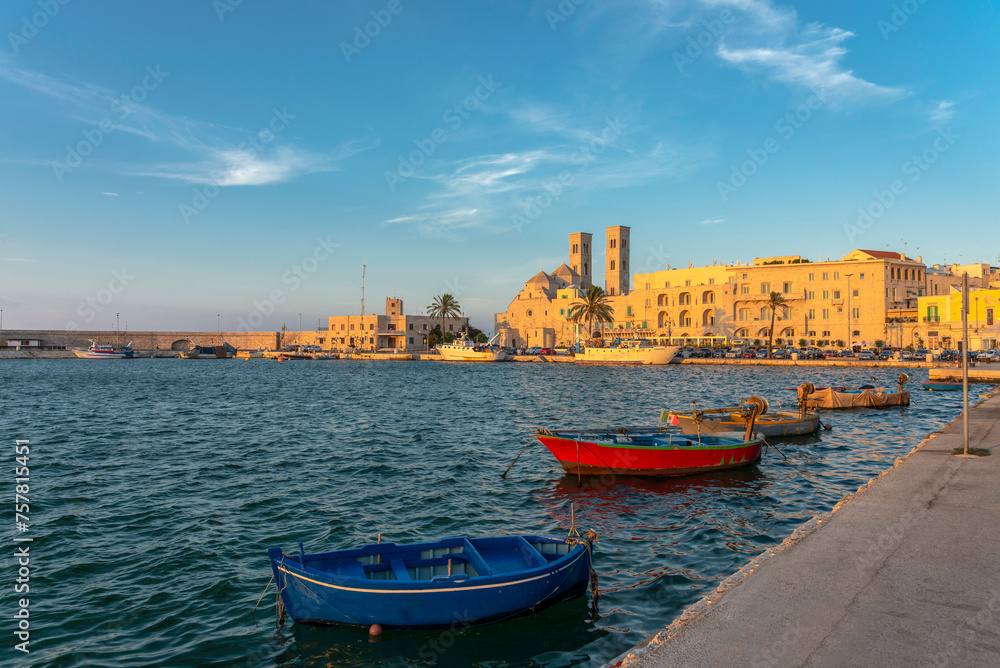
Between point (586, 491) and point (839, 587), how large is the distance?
33.2 feet

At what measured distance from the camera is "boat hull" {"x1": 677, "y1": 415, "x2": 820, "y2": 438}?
2341cm

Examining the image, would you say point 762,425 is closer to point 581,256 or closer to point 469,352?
point 469,352

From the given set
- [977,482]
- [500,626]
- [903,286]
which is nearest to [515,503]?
[500,626]

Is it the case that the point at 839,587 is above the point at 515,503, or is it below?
above

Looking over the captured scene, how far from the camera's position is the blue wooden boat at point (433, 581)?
309 inches

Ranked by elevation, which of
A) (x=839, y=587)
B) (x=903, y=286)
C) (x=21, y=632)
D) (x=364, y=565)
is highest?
(x=903, y=286)

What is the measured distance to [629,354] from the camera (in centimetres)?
9875

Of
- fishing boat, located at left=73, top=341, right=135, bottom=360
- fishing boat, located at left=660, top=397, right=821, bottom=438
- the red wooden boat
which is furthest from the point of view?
fishing boat, located at left=73, top=341, right=135, bottom=360

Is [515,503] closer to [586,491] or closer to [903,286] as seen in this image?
[586,491]

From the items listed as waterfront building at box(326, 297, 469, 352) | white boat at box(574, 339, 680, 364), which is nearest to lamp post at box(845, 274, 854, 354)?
white boat at box(574, 339, 680, 364)

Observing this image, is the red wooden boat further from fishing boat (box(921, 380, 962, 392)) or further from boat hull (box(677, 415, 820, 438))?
fishing boat (box(921, 380, 962, 392))

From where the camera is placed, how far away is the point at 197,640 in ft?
27.1

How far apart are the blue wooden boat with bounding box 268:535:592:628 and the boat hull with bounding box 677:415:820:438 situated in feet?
50.3

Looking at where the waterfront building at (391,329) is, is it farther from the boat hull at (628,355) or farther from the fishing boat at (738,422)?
the fishing boat at (738,422)
